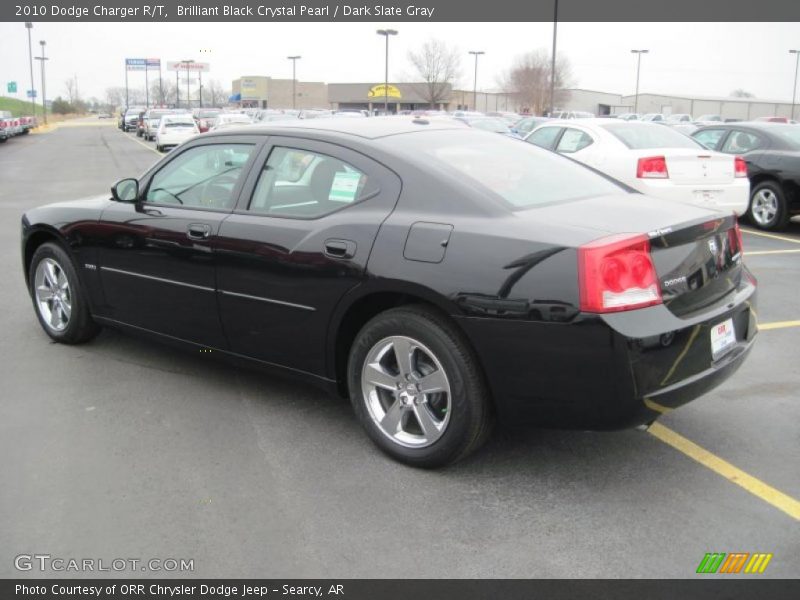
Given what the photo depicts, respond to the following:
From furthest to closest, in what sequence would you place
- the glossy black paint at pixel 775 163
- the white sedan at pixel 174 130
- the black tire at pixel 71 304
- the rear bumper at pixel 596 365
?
the white sedan at pixel 174 130 → the glossy black paint at pixel 775 163 → the black tire at pixel 71 304 → the rear bumper at pixel 596 365

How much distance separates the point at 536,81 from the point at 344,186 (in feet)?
274

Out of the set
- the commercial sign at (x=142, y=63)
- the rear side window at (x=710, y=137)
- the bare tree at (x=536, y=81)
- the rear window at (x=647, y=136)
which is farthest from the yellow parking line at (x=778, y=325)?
the commercial sign at (x=142, y=63)

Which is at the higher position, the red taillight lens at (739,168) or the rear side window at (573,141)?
the rear side window at (573,141)

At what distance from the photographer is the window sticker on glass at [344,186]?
3.93 metres

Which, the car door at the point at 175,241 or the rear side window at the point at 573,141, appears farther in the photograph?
the rear side window at the point at 573,141

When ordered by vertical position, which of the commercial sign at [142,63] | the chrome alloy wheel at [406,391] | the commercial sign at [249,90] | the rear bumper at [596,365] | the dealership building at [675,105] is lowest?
the chrome alloy wheel at [406,391]

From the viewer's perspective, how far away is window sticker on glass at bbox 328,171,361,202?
3.93m

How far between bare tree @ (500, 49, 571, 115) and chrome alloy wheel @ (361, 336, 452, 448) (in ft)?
258

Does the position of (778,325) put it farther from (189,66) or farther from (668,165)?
(189,66)

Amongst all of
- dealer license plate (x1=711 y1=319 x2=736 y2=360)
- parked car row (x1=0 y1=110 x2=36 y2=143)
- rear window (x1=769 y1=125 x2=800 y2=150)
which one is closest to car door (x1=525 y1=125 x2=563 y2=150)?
rear window (x1=769 y1=125 x2=800 y2=150)

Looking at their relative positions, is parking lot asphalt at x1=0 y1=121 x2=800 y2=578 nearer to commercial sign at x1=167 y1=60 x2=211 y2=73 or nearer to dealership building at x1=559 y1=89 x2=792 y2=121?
dealership building at x1=559 y1=89 x2=792 y2=121

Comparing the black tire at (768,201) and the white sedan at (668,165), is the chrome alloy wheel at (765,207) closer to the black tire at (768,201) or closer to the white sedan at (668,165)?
the black tire at (768,201)

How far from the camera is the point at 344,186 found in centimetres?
397

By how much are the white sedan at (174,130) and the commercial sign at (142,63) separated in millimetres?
94192
